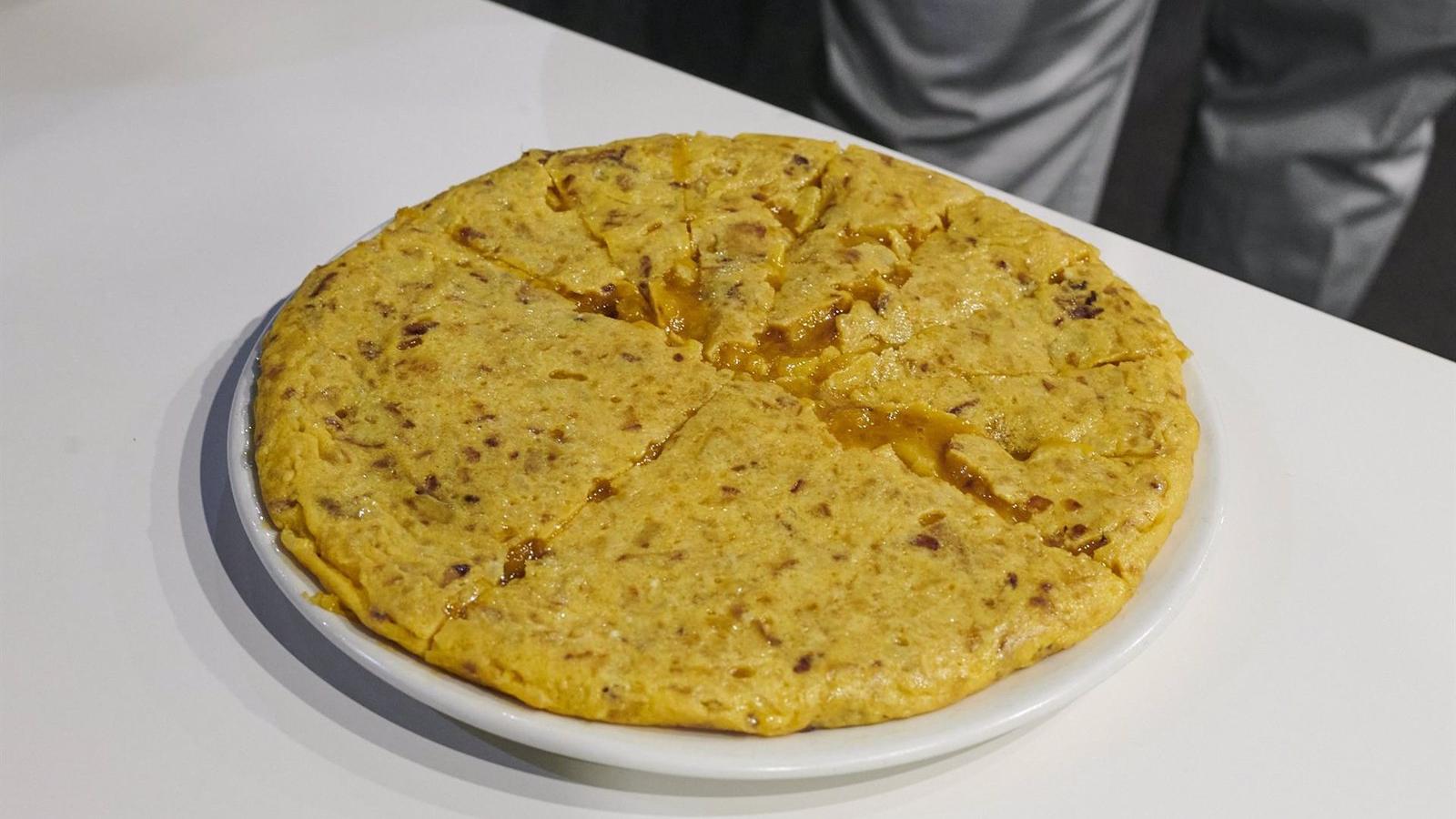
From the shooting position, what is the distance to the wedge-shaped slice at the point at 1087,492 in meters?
1.20

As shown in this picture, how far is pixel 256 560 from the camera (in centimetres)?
135

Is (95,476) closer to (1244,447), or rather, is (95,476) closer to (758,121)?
(758,121)

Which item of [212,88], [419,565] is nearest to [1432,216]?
[212,88]

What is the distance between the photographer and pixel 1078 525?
1.21 metres

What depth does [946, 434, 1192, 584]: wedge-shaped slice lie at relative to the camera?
120 centimetres

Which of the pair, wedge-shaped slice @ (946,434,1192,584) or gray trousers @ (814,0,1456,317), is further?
gray trousers @ (814,0,1456,317)

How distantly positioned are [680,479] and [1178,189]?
2.14 m

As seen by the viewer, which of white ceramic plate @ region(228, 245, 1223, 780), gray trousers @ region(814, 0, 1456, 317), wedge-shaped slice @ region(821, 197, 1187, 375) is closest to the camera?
white ceramic plate @ region(228, 245, 1223, 780)

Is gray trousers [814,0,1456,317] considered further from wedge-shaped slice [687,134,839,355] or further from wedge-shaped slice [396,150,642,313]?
wedge-shaped slice [396,150,642,313]

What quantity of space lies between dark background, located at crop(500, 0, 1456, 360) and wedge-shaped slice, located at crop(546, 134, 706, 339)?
207 centimetres

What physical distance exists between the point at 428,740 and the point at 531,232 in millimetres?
627

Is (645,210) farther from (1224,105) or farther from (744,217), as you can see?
(1224,105)

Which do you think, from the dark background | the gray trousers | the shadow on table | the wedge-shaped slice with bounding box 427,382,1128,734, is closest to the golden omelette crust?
the wedge-shaped slice with bounding box 427,382,1128,734

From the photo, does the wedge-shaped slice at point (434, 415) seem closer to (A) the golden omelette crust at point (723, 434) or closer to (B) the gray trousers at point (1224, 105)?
(A) the golden omelette crust at point (723, 434)
